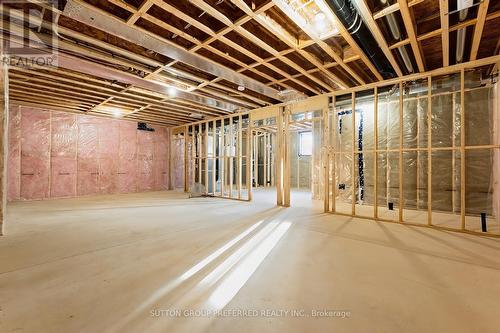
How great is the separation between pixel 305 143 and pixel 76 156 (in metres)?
8.84

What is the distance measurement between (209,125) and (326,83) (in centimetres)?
437

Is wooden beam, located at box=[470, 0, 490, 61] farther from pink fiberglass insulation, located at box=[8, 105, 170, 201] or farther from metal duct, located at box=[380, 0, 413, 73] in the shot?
pink fiberglass insulation, located at box=[8, 105, 170, 201]

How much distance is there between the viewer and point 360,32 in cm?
279

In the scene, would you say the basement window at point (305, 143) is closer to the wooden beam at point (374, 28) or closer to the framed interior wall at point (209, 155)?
the framed interior wall at point (209, 155)

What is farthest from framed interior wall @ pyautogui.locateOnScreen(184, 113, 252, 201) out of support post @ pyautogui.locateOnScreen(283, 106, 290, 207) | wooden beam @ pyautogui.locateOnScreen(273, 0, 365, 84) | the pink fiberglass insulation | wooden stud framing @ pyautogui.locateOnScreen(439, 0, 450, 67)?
wooden stud framing @ pyautogui.locateOnScreen(439, 0, 450, 67)

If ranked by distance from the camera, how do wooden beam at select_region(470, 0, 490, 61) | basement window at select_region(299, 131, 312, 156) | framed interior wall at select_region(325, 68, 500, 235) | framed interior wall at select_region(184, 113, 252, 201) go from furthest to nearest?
basement window at select_region(299, 131, 312, 156)
framed interior wall at select_region(184, 113, 252, 201)
framed interior wall at select_region(325, 68, 500, 235)
wooden beam at select_region(470, 0, 490, 61)

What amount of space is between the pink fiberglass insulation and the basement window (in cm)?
625

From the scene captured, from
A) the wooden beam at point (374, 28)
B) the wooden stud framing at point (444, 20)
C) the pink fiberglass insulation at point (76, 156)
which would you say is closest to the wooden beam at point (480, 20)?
the wooden stud framing at point (444, 20)

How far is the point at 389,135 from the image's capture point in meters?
5.14

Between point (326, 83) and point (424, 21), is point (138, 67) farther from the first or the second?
point (424, 21)

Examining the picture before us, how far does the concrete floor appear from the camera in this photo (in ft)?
4.42

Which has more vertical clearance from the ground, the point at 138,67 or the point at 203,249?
the point at 138,67

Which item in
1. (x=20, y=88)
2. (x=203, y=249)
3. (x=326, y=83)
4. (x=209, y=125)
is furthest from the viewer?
(x=209, y=125)

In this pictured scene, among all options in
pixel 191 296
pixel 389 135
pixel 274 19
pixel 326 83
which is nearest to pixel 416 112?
pixel 389 135
